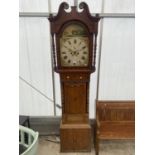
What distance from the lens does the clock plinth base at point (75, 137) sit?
238cm

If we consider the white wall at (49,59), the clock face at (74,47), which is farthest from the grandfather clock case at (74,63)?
the white wall at (49,59)

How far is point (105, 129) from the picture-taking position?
8.24 feet

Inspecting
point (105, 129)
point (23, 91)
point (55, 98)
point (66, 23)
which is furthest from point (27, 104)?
point (66, 23)

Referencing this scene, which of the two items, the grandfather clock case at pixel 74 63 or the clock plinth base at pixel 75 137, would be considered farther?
the clock plinth base at pixel 75 137

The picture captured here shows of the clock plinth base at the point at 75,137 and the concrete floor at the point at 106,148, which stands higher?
the clock plinth base at the point at 75,137

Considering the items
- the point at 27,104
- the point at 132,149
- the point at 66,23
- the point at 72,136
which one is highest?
the point at 66,23

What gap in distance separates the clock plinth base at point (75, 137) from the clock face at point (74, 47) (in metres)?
0.69

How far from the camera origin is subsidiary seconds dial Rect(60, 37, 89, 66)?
2119mm

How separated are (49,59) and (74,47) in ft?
1.93

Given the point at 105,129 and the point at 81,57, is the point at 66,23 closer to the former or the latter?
the point at 81,57

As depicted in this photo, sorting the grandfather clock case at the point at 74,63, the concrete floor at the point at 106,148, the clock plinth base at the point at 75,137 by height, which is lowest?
the concrete floor at the point at 106,148

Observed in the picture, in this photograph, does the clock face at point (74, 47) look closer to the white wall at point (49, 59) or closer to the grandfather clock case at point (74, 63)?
the grandfather clock case at point (74, 63)
